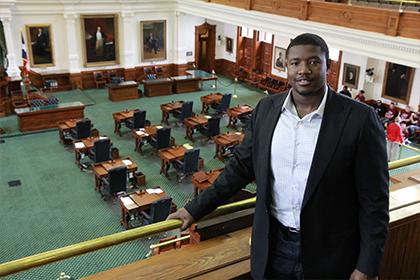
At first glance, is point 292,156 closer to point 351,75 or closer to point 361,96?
point 361,96

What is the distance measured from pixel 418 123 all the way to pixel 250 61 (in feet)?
28.1

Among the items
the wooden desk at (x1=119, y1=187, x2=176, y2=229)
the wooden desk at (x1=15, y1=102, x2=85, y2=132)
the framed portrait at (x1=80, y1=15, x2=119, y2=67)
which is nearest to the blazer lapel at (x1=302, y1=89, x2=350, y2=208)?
the wooden desk at (x1=119, y1=187, x2=176, y2=229)

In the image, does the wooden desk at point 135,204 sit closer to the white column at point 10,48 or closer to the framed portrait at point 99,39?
the white column at point 10,48

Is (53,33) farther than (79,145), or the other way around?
(53,33)

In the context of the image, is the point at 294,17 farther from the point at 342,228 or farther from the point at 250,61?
the point at 342,228

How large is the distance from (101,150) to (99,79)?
27.7 ft

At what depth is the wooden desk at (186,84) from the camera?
18.3 m

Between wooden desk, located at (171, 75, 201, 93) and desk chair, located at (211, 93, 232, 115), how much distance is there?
3.22 m

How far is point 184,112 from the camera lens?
14344 millimetres

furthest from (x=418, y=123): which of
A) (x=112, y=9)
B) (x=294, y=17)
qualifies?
(x=112, y=9)

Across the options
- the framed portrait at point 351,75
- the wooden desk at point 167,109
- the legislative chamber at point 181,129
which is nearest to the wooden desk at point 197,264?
the legislative chamber at point 181,129

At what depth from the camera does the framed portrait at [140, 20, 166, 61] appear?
63.1 feet

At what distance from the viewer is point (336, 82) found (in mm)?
16219

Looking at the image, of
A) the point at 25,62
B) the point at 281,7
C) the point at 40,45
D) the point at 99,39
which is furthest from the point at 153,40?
the point at 281,7
